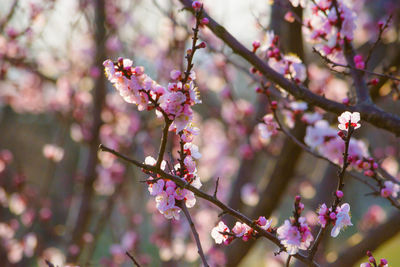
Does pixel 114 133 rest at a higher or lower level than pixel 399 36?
lower

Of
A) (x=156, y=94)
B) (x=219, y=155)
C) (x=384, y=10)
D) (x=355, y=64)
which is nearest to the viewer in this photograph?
(x=156, y=94)

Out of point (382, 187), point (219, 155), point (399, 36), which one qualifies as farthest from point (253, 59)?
point (219, 155)

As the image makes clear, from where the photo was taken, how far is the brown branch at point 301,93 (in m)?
1.74

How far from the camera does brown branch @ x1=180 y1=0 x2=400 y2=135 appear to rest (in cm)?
174

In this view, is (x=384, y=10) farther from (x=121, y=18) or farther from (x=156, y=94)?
(x=156, y=94)

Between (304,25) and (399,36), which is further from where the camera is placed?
(399,36)

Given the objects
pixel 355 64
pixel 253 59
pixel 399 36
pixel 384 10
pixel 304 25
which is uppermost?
pixel 384 10

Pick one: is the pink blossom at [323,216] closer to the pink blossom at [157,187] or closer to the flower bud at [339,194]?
the flower bud at [339,194]

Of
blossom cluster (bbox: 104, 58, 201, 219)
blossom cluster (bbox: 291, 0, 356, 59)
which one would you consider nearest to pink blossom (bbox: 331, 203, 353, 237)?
blossom cluster (bbox: 104, 58, 201, 219)

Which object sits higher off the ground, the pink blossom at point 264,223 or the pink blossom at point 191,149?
the pink blossom at point 191,149

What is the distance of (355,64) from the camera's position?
201 centimetres

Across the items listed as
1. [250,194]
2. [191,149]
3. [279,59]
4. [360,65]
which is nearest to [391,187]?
[360,65]

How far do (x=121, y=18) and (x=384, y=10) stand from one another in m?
2.74

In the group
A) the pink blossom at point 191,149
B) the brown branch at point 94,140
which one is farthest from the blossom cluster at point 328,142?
the brown branch at point 94,140
